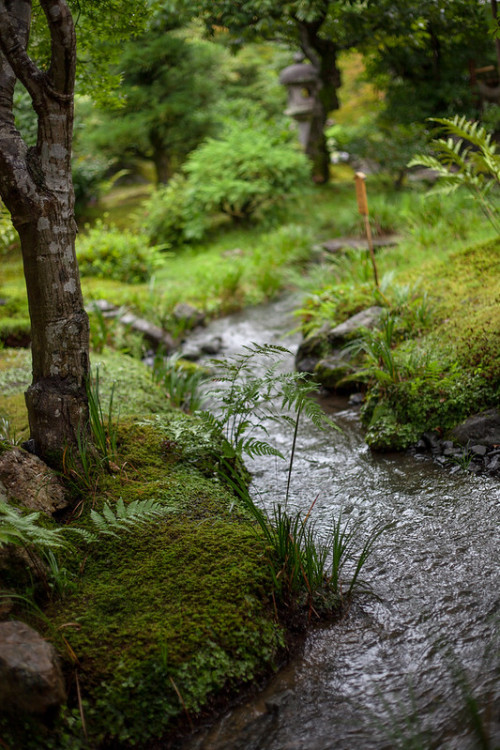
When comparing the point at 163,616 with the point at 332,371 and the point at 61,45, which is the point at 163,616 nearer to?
the point at 61,45

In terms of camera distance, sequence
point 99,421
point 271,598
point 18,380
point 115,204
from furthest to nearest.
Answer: point 115,204 < point 18,380 < point 99,421 < point 271,598

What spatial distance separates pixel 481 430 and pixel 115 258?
7.06m

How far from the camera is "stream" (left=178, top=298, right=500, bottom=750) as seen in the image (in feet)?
6.98

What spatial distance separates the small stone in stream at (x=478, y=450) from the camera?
3.95 metres

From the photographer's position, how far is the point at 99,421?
132 inches

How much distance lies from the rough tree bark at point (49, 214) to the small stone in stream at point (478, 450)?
2637mm

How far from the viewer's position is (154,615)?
8.07 ft

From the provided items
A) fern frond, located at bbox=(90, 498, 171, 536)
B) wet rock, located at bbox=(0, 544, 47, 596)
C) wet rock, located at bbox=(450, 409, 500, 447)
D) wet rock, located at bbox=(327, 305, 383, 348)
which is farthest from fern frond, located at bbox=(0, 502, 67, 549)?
wet rock, located at bbox=(327, 305, 383, 348)

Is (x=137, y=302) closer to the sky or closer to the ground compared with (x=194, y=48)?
closer to the ground

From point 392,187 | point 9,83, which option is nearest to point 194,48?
point 392,187

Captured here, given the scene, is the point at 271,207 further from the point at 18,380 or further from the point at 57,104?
the point at 57,104

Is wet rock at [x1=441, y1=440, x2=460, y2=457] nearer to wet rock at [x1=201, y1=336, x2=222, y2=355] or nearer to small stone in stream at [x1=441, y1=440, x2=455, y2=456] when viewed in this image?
small stone in stream at [x1=441, y1=440, x2=455, y2=456]

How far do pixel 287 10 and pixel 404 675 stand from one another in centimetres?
1083

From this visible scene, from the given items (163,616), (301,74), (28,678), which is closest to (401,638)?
(163,616)
